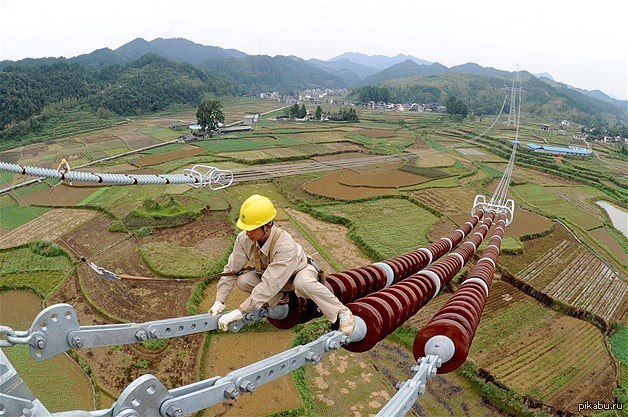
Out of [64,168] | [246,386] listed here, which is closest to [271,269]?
[246,386]

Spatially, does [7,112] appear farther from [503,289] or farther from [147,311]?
[503,289]

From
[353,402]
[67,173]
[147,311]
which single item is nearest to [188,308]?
[147,311]

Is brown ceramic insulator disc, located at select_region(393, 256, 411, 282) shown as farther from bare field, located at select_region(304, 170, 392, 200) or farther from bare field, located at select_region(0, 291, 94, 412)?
bare field, located at select_region(304, 170, 392, 200)

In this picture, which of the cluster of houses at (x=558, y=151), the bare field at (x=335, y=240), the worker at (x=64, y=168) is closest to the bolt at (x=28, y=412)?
the worker at (x=64, y=168)

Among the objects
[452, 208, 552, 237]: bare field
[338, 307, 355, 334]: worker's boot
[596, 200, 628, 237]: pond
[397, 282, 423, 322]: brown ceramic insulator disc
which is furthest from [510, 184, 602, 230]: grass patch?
[338, 307, 355, 334]: worker's boot

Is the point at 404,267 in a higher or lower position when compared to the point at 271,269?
lower

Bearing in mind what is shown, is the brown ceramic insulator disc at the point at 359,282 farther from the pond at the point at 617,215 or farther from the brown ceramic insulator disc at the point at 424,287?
the pond at the point at 617,215

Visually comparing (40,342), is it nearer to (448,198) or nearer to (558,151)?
(448,198)
